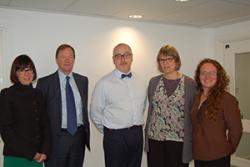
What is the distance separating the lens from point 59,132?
2.70m

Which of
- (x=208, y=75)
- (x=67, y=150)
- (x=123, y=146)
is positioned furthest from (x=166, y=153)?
(x=67, y=150)

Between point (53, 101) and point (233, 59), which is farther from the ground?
point (233, 59)

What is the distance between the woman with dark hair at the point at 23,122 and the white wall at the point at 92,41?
1.27 m

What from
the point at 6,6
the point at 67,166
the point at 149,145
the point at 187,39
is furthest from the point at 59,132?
the point at 187,39

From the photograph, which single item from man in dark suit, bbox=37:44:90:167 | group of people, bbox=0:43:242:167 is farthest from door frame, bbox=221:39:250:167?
man in dark suit, bbox=37:44:90:167

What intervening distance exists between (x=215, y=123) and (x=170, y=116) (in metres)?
0.38

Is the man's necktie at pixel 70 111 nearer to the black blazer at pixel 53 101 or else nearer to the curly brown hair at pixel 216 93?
the black blazer at pixel 53 101

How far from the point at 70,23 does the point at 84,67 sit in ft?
1.94

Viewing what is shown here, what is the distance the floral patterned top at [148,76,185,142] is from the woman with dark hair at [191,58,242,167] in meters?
0.14

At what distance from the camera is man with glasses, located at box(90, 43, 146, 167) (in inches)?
107

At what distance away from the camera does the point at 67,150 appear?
8.96 ft

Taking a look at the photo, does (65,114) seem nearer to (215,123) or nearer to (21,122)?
(21,122)

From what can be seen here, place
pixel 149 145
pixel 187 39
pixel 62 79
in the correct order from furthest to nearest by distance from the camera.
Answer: pixel 187 39, pixel 62 79, pixel 149 145

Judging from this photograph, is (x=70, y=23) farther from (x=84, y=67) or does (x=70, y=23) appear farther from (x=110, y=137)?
(x=110, y=137)
